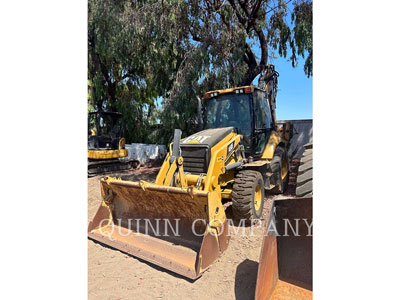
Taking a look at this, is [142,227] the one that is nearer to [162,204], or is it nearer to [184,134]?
[162,204]

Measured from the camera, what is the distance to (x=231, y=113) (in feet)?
14.0

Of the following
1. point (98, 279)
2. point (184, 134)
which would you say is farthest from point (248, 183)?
point (184, 134)

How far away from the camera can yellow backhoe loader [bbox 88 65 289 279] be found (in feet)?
8.87

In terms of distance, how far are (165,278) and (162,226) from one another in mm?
709

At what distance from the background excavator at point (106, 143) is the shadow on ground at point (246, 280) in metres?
6.68

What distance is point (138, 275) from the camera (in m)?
2.56

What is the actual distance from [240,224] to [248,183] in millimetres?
606

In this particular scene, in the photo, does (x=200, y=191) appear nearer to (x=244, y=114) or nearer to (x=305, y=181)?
(x=305, y=181)

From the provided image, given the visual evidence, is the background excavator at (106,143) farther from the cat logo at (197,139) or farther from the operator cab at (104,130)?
the cat logo at (197,139)

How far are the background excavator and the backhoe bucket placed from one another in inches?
278

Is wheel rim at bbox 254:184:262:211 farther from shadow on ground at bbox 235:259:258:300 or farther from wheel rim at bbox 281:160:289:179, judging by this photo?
wheel rim at bbox 281:160:289:179

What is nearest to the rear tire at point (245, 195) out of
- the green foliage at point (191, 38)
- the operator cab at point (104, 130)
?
the green foliage at point (191, 38)

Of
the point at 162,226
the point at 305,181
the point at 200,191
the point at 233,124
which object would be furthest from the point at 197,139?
the point at 305,181

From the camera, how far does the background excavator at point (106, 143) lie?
8.35m
